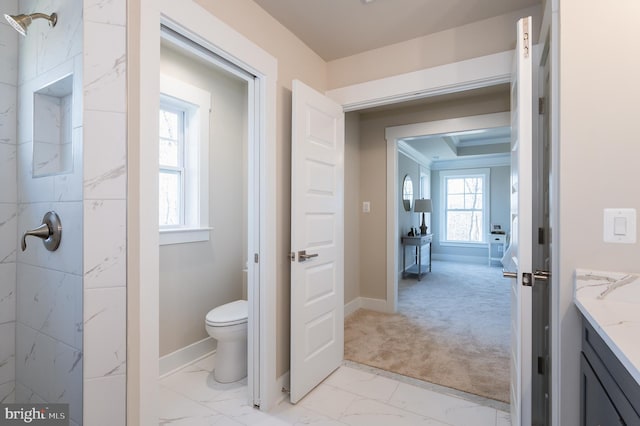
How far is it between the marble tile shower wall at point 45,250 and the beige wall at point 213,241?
809 mm

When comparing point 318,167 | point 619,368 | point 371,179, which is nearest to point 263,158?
point 318,167

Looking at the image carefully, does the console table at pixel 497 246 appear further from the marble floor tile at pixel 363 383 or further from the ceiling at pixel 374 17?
the ceiling at pixel 374 17

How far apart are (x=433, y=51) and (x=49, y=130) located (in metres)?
2.38

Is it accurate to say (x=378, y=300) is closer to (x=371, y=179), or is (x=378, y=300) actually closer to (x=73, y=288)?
(x=371, y=179)

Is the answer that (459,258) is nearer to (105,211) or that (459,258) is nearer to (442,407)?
(442,407)

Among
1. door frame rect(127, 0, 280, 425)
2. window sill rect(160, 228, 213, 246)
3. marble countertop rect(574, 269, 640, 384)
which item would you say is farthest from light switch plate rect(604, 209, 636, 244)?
window sill rect(160, 228, 213, 246)

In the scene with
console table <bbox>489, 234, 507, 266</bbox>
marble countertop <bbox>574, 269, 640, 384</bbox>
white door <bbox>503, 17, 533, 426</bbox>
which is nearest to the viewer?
marble countertop <bbox>574, 269, 640, 384</bbox>

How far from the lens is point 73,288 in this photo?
1.24 metres

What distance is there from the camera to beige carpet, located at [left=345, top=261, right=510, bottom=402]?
7.57 ft

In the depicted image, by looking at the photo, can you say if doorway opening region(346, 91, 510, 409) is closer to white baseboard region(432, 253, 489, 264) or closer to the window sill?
white baseboard region(432, 253, 489, 264)

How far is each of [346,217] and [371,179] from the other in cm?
65

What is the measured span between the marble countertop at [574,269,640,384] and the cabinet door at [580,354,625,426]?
0.58 ft

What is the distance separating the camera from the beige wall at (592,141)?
1.13 m

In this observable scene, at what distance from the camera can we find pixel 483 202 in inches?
277
